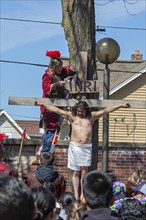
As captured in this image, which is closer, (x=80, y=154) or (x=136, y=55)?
(x=80, y=154)

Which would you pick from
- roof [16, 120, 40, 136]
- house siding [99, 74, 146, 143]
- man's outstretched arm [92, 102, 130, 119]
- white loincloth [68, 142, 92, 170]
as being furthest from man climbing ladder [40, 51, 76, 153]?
roof [16, 120, 40, 136]

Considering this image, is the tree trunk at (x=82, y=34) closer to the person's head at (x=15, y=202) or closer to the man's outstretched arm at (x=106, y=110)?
the man's outstretched arm at (x=106, y=110)

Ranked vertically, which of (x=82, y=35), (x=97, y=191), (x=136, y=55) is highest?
(x=136, y=55)

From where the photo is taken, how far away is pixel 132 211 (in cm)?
548

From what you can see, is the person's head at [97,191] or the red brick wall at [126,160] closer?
the person's head at [97,191]

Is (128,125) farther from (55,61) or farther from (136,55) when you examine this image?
(55,61)

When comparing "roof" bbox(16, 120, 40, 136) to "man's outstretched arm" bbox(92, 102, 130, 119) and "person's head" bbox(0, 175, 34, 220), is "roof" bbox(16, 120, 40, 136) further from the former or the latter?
"person's head" bbox(0, 175, 34, 220)

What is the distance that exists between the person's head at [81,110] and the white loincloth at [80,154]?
1.38 feet

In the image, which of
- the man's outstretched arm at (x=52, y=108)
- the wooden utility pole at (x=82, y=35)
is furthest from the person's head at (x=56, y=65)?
the man's outstretched arm at (x=52, y=108)

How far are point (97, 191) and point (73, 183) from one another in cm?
402

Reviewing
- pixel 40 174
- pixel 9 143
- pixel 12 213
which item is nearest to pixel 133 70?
pixel 9 143

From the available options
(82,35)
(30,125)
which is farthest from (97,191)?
(30,125)

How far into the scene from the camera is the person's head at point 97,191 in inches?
167

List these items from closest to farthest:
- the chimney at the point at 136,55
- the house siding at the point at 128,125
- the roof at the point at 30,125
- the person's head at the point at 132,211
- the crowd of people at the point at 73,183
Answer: the crowd of people at the point at 73,183, the person's head at the point at 132,211, the house siding at the point at 128,125, the chimney at the point at 136,55, the roof at the point at 30,125
